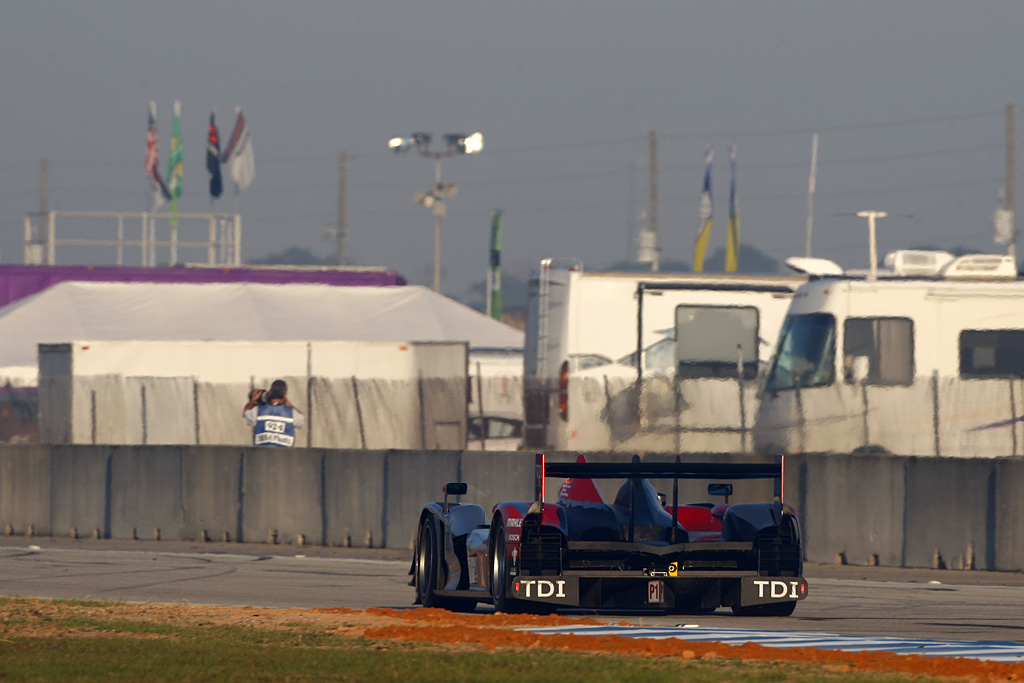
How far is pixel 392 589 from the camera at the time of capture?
560 inches

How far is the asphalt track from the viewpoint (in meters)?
10.5

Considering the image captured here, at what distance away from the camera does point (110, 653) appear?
29.9ft

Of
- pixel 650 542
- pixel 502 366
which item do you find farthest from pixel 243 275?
pixel 650 542

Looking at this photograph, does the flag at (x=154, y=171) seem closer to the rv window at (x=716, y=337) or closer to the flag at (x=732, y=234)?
the flag at (x=732, y=234)

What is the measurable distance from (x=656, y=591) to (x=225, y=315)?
33266 mm

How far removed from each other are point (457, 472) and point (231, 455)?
10.4ft

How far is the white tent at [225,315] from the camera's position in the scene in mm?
40812

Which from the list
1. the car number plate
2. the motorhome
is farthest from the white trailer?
the car number plate

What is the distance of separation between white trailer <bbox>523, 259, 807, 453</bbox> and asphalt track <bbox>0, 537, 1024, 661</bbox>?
13.3 ft

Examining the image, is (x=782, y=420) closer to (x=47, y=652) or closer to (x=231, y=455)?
(x=231, y=455)

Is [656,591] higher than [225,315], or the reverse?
[225,315]

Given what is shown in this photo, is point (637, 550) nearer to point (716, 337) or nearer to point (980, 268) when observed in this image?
point (980, 268)

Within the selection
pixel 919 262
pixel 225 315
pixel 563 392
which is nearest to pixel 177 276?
pixel 225 315

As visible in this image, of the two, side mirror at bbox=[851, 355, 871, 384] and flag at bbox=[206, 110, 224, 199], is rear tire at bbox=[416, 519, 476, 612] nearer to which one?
side mirror at bbox=[851, 355, 871, 384]
